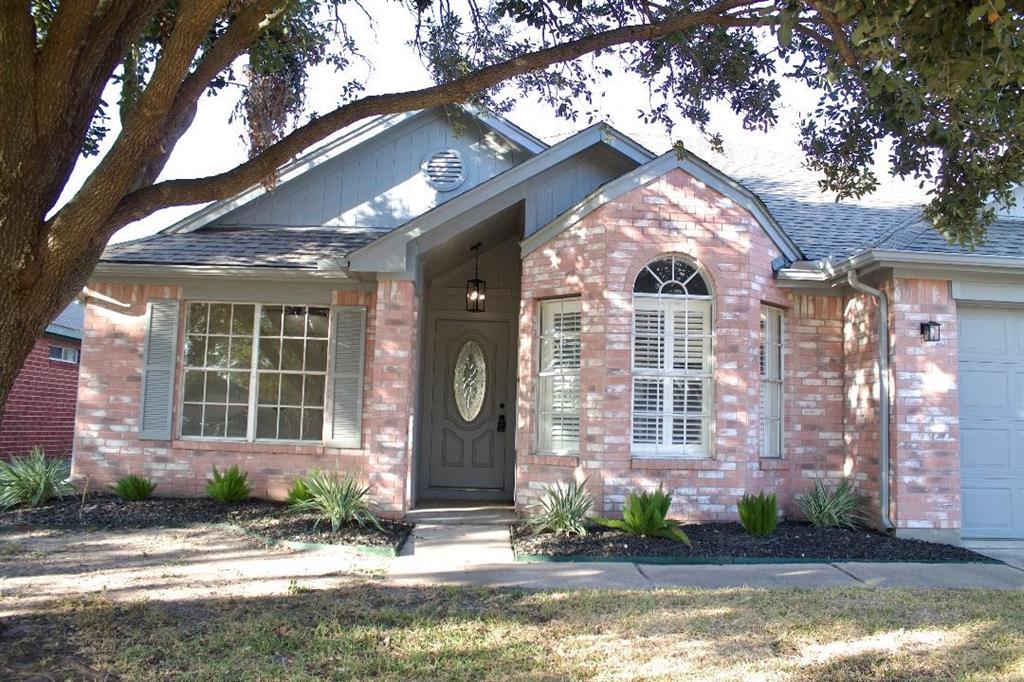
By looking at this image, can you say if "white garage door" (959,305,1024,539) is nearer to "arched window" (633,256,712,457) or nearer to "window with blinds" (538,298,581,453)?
"arched window" (633,256,712,457)

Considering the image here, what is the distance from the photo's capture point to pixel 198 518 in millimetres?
8273

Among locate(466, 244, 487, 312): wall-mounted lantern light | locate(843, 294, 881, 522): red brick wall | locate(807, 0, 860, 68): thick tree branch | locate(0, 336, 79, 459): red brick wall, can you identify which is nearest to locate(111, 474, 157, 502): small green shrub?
locate(466, 244, 487, 312): wall-mounted lantern light

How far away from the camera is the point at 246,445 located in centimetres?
941

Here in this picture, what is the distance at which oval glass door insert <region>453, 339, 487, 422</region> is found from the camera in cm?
1104

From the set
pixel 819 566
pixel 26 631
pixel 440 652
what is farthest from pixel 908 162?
pixel 26 631

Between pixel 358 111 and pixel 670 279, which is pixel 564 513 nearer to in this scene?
pixel 670 279

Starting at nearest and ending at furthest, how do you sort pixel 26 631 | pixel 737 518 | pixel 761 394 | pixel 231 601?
pixel 26 631, pixel 231 601, pixel 737 518, pixel 761 394

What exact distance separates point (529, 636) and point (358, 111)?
367cm

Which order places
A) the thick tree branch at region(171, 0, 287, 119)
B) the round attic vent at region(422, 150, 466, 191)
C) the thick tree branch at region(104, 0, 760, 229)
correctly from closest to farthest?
the thick tree branch at region(104, 0, 760, 229), the thick tree branch at region(171, 0, 287, 119), the round attic vent at region(422, 150, 466, 191)

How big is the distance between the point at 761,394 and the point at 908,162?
9.91 feet

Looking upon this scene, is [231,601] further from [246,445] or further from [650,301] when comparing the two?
[650,301]

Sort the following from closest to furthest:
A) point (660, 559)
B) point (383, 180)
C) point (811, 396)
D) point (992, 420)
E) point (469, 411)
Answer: point (660, 559) → point (992, 420) → point (811, 396) → point (383, 180) → point (469, 411)

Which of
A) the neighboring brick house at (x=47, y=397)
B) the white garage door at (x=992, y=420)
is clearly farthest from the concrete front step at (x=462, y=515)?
the neighboring brick house at (x=47, y=397)

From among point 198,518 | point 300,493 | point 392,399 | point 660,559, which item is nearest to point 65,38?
point 392,399
